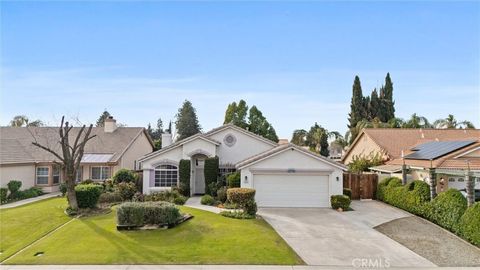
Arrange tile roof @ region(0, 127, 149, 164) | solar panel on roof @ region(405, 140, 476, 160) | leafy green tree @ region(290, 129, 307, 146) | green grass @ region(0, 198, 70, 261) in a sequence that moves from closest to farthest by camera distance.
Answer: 1. green grass @ region(0, 198, 70, 261)
2. solar panel on roof @ region(405, 140, 476, 160)
3. tile roof @ region(0, 127, 149, 164)
4. leafy green tree @ region(290, 129, 307, 146)

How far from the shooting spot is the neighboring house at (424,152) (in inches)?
785

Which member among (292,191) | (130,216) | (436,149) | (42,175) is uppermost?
(436,149)

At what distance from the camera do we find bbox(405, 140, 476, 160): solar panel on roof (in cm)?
2131

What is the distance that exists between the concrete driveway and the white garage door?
2.69 ft

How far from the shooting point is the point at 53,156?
2923 cm

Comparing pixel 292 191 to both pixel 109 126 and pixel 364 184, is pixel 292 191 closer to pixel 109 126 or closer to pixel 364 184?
pixel 364 184

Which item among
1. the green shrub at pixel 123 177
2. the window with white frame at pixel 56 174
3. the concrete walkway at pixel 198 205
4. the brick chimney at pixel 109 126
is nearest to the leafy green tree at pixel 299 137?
the brick chimney at pixel 109 126

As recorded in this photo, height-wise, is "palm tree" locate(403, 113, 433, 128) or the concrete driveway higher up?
"palm tree" locate(403, 113, 433, 128)

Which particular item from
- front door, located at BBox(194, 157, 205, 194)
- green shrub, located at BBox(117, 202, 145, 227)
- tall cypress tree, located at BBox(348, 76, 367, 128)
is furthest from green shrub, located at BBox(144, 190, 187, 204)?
tall cypress tree, located at BBox(348, 76, 367, 128)

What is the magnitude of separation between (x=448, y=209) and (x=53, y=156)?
28.3 meters

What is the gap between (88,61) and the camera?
20.0 meters

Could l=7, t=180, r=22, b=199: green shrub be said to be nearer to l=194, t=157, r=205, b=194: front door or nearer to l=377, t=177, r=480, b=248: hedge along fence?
l=194, t=157, r=205, b=194: front door

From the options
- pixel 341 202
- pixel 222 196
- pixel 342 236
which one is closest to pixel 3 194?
pixel 222 196

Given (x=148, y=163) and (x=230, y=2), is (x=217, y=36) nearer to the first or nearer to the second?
(x=230, y=2)
